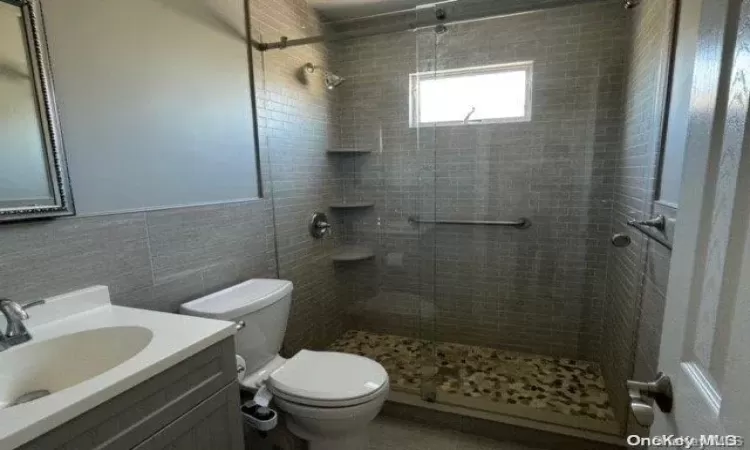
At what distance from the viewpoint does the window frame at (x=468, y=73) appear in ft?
7.36

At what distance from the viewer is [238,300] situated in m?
1.46

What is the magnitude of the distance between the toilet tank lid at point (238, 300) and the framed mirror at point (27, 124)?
533 millimetres

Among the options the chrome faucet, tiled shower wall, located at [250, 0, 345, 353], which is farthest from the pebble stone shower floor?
the chrome faucet

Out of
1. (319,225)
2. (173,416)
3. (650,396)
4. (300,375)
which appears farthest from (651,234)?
(319,225)

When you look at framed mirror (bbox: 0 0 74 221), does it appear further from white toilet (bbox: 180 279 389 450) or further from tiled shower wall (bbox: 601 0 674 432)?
tiled shower wall (bbox: 601 0 674 432)

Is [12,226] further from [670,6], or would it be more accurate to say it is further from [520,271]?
[520,271]

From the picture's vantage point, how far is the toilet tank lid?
1348 millimetres

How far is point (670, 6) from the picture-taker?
4.48 feet

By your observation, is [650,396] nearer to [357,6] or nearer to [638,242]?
[638,242]

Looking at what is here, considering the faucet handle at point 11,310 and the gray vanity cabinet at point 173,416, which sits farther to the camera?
the faucet handle at point 11,310

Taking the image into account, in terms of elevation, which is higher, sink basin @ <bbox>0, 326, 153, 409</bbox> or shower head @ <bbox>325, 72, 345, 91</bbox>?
shower head @ <bbox>325, 72, 345, 91</bbox>

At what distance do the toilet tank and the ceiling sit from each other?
175 cm

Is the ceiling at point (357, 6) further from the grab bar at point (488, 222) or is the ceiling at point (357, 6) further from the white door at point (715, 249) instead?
the white door at point (715, 249)

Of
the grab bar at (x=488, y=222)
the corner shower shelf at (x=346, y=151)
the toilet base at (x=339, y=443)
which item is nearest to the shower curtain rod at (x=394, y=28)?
the corner shower shelf at (x=346, y=151)
